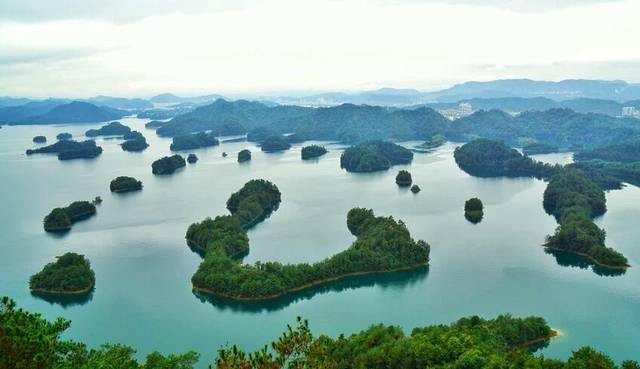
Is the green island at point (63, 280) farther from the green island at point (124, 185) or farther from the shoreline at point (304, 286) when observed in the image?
the green island at point (124, 185)

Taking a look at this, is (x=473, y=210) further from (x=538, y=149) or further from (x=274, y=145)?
(x=274, y=145)

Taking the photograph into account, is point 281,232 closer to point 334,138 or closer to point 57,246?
point 57,246

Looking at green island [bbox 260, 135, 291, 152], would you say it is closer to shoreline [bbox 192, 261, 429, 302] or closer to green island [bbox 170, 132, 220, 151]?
green island [bbox 170, 132, 220, 151]

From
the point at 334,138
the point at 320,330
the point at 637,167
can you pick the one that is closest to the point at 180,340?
the point at 320,330

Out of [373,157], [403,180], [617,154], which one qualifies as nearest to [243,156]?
[373,157]

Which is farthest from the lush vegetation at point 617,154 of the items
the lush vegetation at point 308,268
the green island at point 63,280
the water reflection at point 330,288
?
the green island at point 63,280
